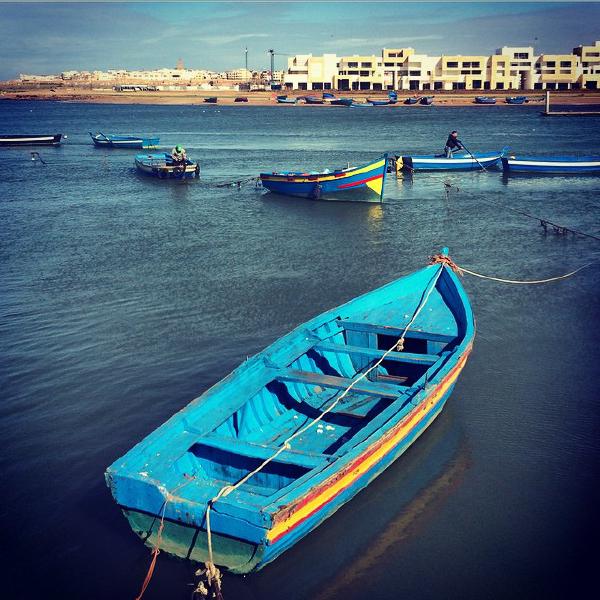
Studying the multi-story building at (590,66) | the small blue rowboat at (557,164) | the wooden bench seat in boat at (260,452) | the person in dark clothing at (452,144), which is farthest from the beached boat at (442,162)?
the multi-story building at (590,66)

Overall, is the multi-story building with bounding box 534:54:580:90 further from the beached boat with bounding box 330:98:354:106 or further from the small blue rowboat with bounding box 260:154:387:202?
the small blue rowboat with bounding box 260:154:387:202

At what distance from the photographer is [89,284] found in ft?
53.2

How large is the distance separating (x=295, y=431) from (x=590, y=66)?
14703 centimetres

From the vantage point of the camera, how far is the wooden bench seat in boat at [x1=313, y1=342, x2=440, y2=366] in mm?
9359

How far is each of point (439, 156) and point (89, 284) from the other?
2321 cm

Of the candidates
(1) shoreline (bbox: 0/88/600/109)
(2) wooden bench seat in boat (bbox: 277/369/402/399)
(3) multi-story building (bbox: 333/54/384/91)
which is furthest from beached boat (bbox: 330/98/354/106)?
(2) wooden bench seat in boat (bbox: 277/369/402/399)

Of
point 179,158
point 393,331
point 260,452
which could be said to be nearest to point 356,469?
point 260,452

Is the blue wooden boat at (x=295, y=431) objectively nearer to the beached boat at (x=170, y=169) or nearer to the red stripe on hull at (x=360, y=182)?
the red stripe on hull at (x=360, y=182)

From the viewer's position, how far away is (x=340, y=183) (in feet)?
87.6

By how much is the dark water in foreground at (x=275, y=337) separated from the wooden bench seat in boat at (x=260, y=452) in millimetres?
1080

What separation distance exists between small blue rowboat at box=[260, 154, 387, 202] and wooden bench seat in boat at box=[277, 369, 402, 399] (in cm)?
1825

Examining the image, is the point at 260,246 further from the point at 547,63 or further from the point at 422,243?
the point at 547,63

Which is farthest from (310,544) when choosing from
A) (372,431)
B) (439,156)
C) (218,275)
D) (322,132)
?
(322,132)

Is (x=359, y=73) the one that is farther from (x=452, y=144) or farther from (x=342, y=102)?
(x=452, y=144)
